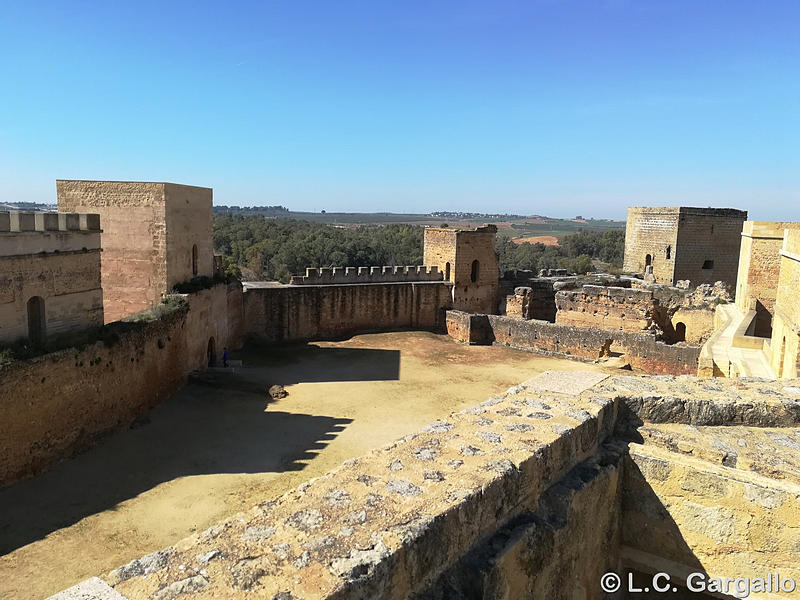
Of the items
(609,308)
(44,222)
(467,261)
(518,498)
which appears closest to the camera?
(518,498)

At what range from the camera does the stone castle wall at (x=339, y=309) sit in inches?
703

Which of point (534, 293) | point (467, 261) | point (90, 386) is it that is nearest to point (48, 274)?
point (90, 386)

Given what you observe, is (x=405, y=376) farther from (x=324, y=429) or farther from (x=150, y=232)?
(x=150, y=232)

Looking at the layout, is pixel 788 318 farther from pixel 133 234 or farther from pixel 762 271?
pixel 133 234

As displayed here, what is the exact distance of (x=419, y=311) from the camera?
20031 millimetres

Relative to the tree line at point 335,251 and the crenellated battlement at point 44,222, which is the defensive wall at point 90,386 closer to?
the crenellated battlement at point 44,222

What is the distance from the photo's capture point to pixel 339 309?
18922 mm

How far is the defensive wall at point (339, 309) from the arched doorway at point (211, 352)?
249cm

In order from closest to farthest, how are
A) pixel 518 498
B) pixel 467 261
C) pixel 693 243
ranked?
pixel 518 498 → pixel 467 261 → pixel 693 243

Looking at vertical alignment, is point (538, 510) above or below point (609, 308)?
above

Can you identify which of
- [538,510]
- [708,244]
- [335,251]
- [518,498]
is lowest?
[335,251]

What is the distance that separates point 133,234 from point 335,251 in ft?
95.9

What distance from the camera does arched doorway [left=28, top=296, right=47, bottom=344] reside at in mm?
9961

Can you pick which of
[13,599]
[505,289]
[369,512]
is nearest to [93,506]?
[13,599]
